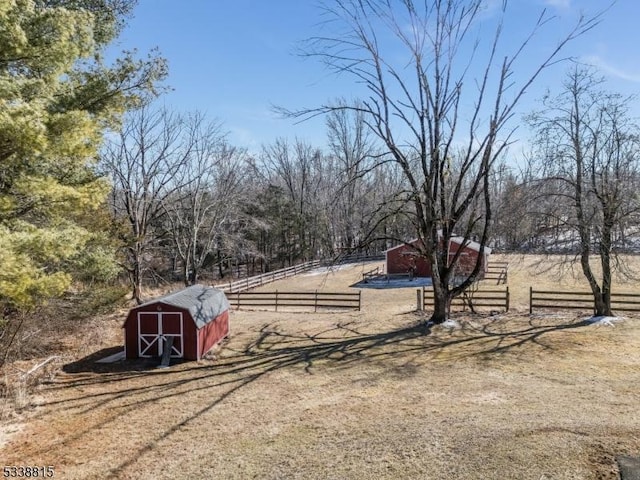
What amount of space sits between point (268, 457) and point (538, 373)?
759 cm

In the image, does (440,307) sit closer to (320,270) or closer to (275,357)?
(275,357)

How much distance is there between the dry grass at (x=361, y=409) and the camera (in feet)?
23.1

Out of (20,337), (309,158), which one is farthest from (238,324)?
(309,158)

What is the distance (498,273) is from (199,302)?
76.5ft

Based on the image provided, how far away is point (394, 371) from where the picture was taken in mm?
12211

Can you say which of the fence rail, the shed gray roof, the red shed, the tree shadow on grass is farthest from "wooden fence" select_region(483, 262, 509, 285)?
the red shed

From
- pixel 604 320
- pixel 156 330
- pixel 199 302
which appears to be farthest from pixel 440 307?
pixel 156 330

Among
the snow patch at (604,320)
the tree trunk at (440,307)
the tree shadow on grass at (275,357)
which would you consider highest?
the tree trunk at (440,307)

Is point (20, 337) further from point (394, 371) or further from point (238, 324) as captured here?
point (394, 371)

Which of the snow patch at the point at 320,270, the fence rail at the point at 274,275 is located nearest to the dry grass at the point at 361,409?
the fence rail at the point at 274,275

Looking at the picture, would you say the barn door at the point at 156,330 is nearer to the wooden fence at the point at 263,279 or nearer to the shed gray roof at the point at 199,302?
the shed gray roof at the point at 199,302

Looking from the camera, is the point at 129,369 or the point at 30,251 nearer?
the point at 30,251

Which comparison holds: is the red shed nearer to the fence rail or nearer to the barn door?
the barn door

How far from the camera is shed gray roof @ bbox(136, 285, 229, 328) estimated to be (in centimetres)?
1477
